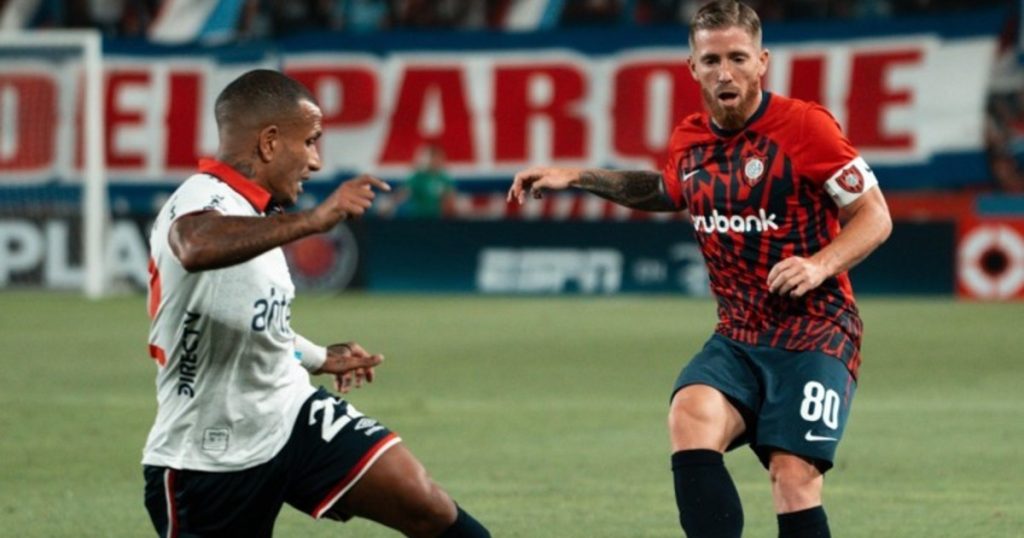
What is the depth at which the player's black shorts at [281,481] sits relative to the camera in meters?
5.13

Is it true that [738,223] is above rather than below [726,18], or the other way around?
below

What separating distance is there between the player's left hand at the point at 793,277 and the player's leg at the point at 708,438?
481 mm

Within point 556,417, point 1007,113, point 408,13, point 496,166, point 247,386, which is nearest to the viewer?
point 247,386

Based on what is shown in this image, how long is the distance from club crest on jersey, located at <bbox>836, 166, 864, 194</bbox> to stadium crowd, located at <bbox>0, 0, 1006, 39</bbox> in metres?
18.7

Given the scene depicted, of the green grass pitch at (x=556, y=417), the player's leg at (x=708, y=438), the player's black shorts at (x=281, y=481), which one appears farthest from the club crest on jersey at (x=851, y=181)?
the green grass pitch at (x=556, y=417)

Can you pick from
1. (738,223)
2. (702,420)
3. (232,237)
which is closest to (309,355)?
(232,237)

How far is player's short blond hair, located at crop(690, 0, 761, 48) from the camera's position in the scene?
5957 millimetres

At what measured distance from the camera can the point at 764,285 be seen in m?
6.01

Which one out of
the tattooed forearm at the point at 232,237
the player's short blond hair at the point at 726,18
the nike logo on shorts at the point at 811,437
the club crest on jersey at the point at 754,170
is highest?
the player's short blond hair at the point at 726,18

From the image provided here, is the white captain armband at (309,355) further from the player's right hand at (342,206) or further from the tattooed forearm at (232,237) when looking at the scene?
the player's right hand at (342,206)

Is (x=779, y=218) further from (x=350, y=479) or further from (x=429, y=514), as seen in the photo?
(x=350, y=479)

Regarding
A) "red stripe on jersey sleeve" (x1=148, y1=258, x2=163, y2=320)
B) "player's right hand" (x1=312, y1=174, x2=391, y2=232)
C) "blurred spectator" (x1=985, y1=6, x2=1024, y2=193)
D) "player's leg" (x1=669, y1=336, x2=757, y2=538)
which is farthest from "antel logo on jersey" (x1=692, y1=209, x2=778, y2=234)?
"blurred spectator" (x1=985, y1=6, x2=1024, y2=193)

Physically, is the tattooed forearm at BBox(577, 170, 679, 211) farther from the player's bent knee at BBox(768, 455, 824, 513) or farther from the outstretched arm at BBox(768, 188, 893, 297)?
the player's bent knee at BBox(768, 455, 824, 513)

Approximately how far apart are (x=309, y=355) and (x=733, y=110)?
4.94ft
